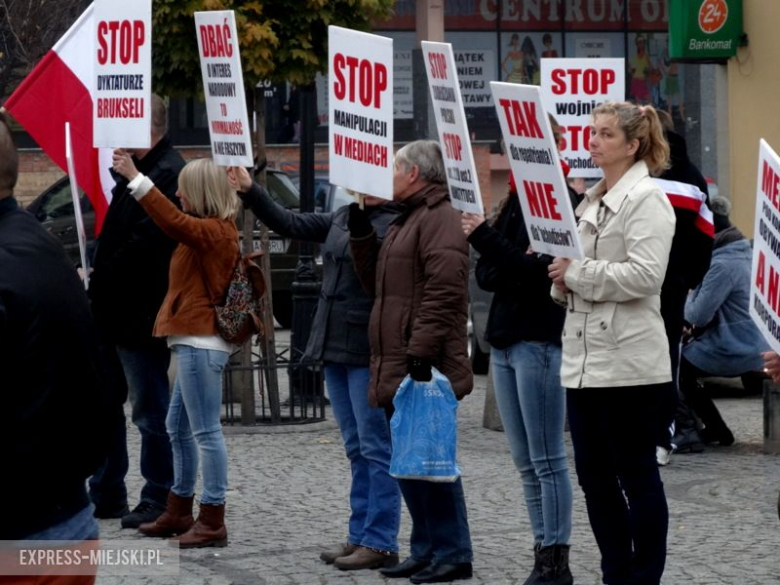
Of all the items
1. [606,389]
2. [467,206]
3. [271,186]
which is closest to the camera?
[606,389]

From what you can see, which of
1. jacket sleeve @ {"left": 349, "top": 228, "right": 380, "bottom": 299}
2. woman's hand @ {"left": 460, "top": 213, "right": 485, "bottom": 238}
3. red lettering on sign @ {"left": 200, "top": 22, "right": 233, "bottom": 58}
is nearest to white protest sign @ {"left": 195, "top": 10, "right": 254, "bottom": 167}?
red lettering on sign @ {"left": 200, "top": 22, "right": 233, "bottom": 58}

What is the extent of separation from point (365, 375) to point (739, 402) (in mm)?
6314

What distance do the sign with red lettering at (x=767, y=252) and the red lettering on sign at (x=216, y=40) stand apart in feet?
9.55

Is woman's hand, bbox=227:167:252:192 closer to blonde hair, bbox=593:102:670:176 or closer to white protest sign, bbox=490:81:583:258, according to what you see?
white protest sign, bbox=490:81:583:258

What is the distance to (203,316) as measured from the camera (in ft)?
23.8

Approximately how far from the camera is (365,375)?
6.93 m

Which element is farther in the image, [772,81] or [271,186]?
[271,186]

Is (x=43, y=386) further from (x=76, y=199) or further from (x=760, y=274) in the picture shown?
(x=76, y=199)

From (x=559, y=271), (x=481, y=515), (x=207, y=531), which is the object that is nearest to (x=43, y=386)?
(x=559, y=271)

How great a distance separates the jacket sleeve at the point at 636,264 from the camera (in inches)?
224

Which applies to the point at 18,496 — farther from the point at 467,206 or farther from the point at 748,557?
the point at 748,557

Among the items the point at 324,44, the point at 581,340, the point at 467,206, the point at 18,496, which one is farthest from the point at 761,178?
the point at 324,44

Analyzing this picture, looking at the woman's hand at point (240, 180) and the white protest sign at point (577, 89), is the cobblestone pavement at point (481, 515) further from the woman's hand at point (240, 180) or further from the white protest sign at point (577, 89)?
the white protest sign at point (577, 89)

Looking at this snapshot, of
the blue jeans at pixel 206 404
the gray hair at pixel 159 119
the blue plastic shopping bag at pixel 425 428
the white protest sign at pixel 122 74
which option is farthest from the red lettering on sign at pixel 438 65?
the gray hair at pixel 159 119
